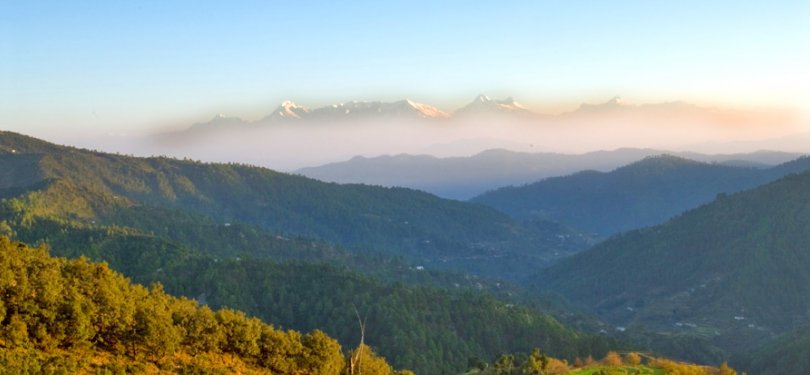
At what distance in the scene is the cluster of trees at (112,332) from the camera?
159 feet

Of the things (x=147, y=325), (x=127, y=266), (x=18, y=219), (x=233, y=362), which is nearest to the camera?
(x=147, y=325)

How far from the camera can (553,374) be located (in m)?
59.2

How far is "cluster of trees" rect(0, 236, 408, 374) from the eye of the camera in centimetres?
4853

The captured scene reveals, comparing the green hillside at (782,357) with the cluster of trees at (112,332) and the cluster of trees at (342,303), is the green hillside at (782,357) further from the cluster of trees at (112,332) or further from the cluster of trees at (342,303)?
the cluster of trees at (112,332)

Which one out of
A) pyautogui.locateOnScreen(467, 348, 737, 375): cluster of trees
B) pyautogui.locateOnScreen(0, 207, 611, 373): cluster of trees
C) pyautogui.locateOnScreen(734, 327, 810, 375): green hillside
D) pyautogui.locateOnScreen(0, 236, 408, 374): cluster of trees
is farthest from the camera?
pyautogui.locateOnScreen(0, 207, 611, 373): cluster of trees

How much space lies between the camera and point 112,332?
2111 inches

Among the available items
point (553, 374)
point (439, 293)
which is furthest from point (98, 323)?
point (439, 293)

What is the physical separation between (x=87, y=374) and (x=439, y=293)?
14330 cm

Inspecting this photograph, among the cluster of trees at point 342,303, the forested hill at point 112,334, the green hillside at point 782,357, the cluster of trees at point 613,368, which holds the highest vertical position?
the forested hill at point 112,334

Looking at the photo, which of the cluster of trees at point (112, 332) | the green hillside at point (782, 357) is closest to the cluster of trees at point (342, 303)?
the green hillside at point (782, 357)

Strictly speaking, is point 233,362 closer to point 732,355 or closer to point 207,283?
point 207,283

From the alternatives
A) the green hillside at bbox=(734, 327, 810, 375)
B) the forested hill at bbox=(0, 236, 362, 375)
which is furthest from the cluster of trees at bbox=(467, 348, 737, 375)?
the green hillside at bbox=(734, 327, 810, 375)

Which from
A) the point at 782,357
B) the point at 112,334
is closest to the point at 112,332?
the point at 112,334

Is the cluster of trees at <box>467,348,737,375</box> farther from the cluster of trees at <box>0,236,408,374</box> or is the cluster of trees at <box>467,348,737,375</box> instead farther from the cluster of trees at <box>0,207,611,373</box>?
the cluster of trees at <box>0,207,611,373</box>
